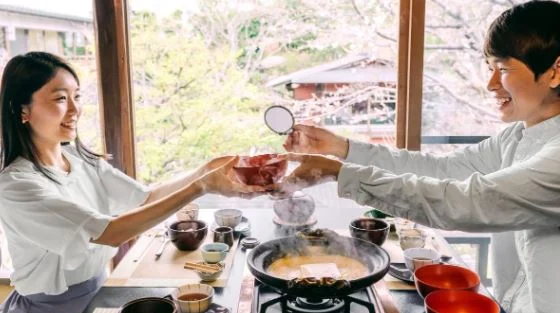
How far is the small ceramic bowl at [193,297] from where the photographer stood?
1.52m

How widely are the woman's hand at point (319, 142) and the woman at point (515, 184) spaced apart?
19.6 inches

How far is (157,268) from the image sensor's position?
6.33 feet

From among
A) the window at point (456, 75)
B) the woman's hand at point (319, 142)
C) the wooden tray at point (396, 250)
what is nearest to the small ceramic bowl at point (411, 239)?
the wooden tray at point (396, 250)

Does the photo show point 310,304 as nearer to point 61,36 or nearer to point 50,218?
point 50,218

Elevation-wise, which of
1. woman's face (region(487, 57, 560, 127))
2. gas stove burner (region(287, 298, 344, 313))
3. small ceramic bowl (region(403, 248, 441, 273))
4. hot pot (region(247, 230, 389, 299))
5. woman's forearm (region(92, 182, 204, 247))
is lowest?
gas stove burner (region(287, 298, 344, 313))

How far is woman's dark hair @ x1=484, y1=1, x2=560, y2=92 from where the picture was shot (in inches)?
62.0

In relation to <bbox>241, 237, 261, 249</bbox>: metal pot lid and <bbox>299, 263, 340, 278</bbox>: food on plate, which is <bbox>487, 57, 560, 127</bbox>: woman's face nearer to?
<bbox>299, 263, 340, 278</bbox>: food on plate

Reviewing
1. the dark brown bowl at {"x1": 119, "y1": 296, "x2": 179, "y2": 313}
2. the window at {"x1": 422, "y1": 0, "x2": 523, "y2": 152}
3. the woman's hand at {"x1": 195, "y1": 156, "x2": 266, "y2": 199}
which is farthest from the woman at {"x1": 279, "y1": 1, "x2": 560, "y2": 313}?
the window at {"x1": 422, "y1": 0, "x2": 523, "y2": 152}

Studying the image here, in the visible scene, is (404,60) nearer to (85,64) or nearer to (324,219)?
(324,219)

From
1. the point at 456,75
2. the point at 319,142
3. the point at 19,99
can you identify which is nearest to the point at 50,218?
the point at 19,99

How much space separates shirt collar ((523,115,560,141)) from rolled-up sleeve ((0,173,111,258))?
1.52 metres

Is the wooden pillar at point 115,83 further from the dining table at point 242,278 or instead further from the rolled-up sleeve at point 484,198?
the rolled-up sleeve at point 484,198

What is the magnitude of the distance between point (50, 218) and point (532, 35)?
171cm

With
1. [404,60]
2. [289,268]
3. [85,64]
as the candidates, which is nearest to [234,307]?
[289,268]
